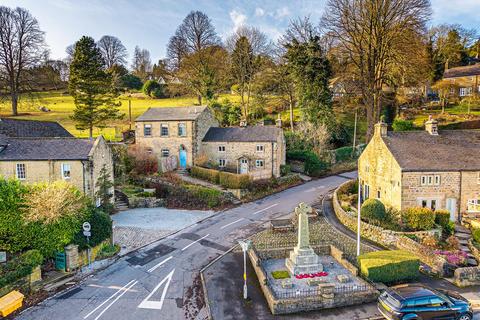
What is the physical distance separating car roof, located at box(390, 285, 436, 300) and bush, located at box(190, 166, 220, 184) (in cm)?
2447

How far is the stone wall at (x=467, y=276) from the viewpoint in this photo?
17.3m

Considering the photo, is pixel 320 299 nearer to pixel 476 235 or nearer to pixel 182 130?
pixel 476 235

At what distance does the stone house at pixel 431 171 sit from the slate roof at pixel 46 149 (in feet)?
81.5

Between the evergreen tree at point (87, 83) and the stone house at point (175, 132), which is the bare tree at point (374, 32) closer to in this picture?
the stone house at point (175, 132)

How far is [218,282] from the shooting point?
1823 cm

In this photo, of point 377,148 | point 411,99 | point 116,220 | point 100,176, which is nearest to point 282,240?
point 377,148

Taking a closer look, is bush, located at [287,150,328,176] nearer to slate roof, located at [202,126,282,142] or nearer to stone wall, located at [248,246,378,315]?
slate roof, located at [202,126,282,142]

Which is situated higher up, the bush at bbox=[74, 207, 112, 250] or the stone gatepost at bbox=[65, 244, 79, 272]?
the bush at bbox=[74, 207, 112, 250]

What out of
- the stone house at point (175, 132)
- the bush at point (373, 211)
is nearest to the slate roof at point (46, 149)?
the stone house at point (175, 132)

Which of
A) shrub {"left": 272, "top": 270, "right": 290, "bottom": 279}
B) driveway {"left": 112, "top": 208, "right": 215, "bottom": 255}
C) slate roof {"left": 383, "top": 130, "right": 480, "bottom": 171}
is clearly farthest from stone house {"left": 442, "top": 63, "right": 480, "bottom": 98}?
shrub {"left": 272, "top": 270, "right": 290, "bottom": 279}

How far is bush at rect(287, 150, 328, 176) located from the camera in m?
44.2

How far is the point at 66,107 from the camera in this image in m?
66.8

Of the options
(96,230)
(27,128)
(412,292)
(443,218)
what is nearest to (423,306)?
(412,292)

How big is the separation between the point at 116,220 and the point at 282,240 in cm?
1435
